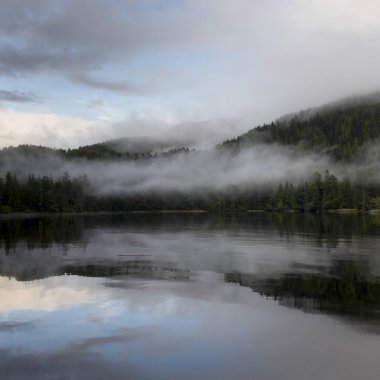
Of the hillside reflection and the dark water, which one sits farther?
the hillside reflection

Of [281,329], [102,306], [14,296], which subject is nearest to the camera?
[281,329]

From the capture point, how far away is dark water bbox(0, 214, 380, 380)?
14.1m

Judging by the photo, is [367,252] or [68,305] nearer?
[68,305]

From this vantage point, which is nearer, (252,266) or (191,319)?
(191,319)

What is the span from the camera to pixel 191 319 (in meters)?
19.3

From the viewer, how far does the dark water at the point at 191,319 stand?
1409cm

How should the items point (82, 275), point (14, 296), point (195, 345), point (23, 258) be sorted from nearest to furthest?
point (195, 345), point (14, 296), point (82, 275), point (23, 258)

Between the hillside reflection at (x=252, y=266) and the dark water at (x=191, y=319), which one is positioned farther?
the hillside reflection at (x=252, y=266)

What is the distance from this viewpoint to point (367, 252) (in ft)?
134

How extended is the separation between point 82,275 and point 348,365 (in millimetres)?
19736

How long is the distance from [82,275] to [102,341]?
1411 centimetres

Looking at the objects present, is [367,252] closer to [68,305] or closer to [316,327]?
[316,327]

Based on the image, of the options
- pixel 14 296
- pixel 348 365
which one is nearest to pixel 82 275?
pixel 14 296

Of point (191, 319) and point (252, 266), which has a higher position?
point (252, 266)
